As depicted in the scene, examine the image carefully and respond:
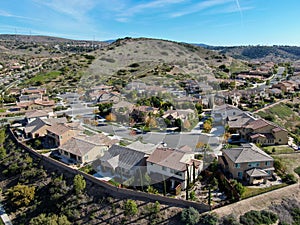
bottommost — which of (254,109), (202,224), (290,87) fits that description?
(202,224)

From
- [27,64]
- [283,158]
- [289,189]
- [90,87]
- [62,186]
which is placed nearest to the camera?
[289,189]

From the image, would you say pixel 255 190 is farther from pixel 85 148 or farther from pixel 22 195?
pixel 22 195

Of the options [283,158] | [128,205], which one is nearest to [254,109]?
[283,158]

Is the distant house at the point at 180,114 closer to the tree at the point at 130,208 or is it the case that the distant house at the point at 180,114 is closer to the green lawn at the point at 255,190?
the green lawn at the point at 255,190

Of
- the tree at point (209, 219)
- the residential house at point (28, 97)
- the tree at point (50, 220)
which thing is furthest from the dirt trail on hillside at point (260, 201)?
the residential house at point (28, 97)

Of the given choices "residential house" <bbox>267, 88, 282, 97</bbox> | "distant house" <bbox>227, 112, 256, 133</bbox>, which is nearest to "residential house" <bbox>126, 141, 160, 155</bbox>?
"distant house" <bbox>227, 112, 256, 133</bbox>

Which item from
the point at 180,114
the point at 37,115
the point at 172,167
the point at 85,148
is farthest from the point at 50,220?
the point at 37,115

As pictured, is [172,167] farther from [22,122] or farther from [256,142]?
[22,122]
